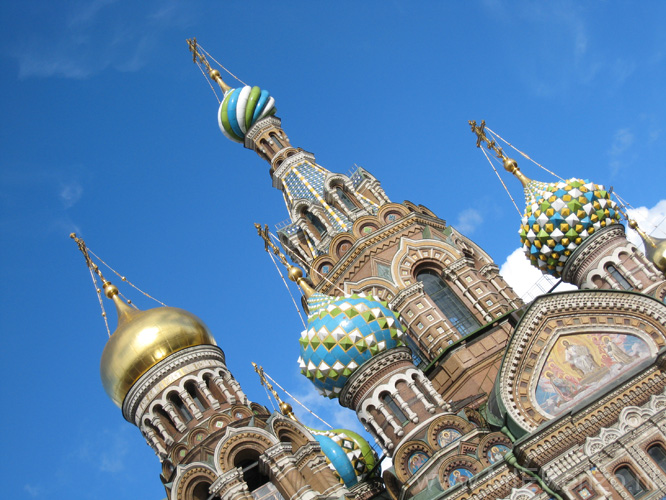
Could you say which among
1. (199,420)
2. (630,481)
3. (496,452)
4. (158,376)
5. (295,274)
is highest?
(295,274)

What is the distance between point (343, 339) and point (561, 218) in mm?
4719

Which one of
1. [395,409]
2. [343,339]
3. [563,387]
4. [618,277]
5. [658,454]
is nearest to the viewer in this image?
[658,454]

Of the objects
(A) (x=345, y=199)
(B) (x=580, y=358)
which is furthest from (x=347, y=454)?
(A) (x=345, y=199)

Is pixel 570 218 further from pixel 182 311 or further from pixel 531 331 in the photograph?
pixel 182 311

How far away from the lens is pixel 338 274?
17359 millimetres

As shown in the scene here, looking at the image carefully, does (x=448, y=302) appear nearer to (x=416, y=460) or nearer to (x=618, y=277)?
(x=618, y=277)

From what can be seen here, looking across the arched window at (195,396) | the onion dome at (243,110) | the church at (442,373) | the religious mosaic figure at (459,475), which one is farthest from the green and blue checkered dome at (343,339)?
the onion dome at (243,110)

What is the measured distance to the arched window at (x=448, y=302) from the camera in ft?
52.6

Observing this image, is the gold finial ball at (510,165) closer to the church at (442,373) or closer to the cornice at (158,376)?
the church at (442,373)

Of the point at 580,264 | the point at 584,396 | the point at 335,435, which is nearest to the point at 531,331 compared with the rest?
the point at 584,396

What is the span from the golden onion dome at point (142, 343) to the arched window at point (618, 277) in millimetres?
6939

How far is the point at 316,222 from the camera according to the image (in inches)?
762

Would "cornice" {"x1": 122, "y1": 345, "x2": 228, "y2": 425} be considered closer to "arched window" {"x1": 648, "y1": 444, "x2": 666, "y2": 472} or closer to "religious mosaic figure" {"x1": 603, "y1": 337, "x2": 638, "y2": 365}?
"religious mosaic figure" {"x1": 603, "y1": 337, "x2": 638, "y2": 365}

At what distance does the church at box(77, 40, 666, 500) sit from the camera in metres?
11.2
